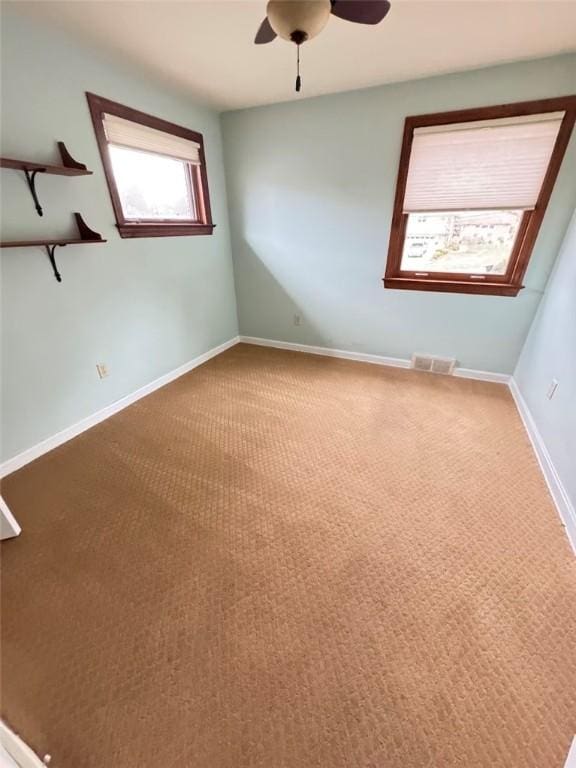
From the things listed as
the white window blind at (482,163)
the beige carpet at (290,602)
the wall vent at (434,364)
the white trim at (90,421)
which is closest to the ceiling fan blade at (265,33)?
the white window blind at (482,163)

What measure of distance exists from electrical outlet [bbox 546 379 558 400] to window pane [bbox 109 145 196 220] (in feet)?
10.0

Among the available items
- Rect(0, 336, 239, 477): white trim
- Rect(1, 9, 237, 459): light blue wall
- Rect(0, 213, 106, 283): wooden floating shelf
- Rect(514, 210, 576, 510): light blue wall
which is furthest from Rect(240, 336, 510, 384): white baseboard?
Rect(0, 213, 106, 283): wooden floating shelf

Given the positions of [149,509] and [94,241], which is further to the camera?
[94,241]

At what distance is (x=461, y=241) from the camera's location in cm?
258

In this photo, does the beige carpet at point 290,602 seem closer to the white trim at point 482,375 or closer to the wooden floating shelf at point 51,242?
the white trim at point 482,375

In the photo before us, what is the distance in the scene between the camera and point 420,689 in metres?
0.99

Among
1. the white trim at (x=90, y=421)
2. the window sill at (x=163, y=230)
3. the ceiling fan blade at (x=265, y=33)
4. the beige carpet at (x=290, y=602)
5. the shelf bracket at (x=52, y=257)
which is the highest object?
the ceiling fan blade at (x=265, y=33)

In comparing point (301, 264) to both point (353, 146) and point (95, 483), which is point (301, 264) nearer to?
point (353, 146)

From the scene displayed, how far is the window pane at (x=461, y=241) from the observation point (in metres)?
2.45

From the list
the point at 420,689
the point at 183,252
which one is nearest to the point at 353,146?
the point at 183,252

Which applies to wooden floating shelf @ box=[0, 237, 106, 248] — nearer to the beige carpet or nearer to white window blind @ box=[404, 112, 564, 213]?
the beige carpet

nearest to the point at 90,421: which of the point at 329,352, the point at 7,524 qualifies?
the point at 7,524

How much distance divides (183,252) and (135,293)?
634 millimetres

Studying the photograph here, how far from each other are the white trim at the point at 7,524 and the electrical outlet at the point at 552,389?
9.80 ft
